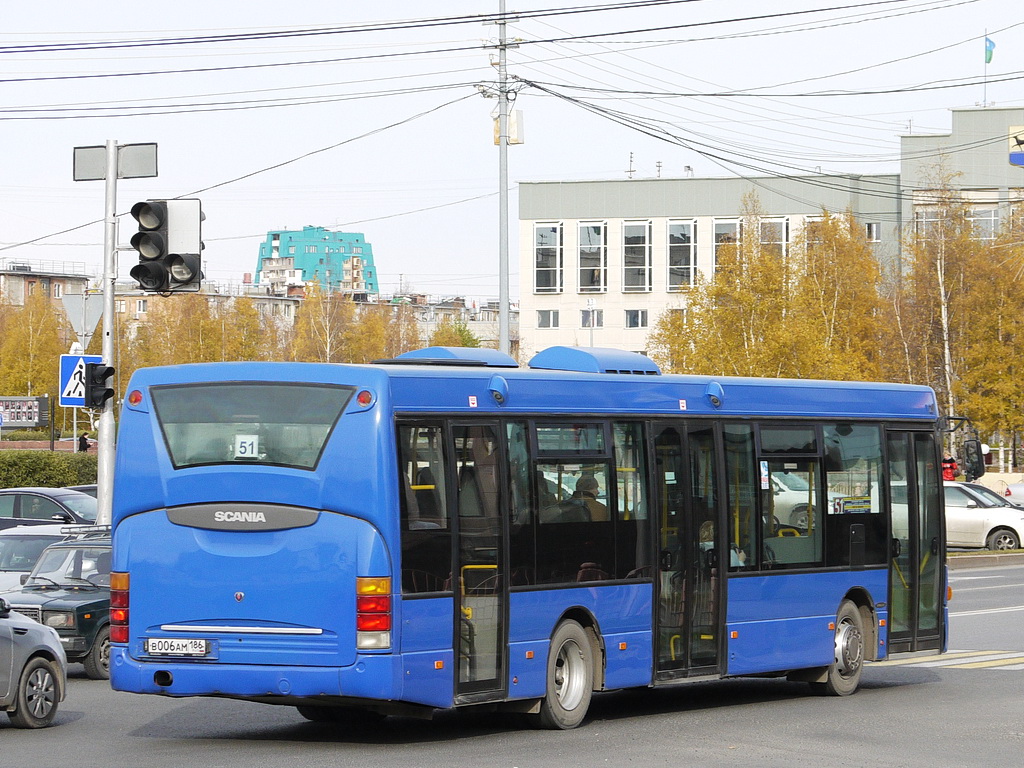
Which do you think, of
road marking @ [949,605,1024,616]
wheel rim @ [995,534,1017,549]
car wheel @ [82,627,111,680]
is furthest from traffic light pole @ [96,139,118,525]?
wheel rim @ [995,534,1017,549]

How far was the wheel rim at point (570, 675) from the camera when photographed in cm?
1137

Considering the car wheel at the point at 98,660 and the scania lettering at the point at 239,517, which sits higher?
the scania lettering at the point at 239,517

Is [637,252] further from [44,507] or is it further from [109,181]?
[109,181]

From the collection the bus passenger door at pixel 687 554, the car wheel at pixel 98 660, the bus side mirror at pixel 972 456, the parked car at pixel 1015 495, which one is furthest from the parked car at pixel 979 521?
the car wheel at pixel 98 660

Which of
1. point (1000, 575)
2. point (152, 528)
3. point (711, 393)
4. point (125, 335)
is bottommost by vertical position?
point (1000, 575)

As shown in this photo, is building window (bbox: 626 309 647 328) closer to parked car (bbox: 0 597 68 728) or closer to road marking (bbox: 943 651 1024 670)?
road marking (bbox: 943 651 1024 670)

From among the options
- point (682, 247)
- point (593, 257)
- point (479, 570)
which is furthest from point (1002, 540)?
point (593, 257)

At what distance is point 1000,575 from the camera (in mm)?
31281

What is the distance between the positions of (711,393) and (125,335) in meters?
100

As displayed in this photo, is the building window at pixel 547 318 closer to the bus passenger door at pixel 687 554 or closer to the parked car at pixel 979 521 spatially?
the parked car at pixel 979 521

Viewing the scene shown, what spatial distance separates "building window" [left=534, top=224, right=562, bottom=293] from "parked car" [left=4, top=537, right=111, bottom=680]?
250ft

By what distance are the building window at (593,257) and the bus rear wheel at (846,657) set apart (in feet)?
255

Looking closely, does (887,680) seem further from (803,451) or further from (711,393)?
(711,393)

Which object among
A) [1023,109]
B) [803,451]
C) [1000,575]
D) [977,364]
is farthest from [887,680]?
[1023,109]
